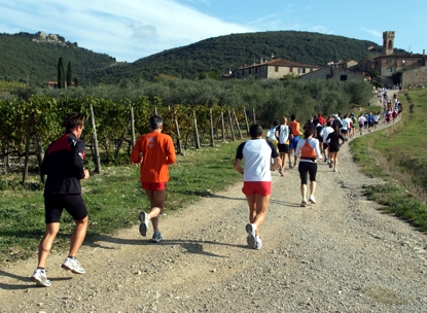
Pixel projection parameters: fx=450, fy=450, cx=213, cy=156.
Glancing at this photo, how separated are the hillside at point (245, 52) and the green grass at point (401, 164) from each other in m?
91.1

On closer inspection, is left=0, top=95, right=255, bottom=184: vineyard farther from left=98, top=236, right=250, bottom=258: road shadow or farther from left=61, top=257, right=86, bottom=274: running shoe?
→ left=61, top=257, right=86, bottom=274: running shoe

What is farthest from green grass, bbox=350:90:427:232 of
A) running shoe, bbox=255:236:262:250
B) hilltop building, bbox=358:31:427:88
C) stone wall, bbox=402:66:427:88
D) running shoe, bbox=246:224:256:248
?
hilltop building, bbox=358:31:427:88

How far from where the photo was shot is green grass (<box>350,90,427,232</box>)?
9.33 meters

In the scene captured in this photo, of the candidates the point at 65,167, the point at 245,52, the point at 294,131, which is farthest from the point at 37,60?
the point at 65,167

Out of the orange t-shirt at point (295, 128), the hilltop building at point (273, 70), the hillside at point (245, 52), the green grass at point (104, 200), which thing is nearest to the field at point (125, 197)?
the green grass at point (104, 200)

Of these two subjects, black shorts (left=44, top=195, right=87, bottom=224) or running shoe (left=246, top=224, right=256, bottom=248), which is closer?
black shorts (left=44, top=195, right=87, bottom=224)

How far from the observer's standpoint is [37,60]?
408ft

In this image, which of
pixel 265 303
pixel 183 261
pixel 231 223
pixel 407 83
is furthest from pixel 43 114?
pixel 407 83

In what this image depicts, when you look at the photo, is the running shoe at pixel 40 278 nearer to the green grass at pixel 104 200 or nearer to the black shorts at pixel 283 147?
the green grass at pixel 104 200

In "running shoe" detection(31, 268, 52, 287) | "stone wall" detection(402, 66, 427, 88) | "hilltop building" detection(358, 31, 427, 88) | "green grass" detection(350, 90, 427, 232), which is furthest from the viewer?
"hilltop building" detection(358, 31, 427, 88)

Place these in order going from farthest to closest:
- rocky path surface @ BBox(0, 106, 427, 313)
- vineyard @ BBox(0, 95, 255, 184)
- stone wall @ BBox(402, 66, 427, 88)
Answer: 1. stone wall @ BBox(402, 66, 427, 88)
2. vineyard @ BBox(0, 95, 255, 184)
3. rocky path surface @ BBox(0, 106, 427, 313)

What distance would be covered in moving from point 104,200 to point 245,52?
498 feet

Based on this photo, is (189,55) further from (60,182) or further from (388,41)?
(60,182)

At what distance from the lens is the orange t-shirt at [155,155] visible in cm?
623
